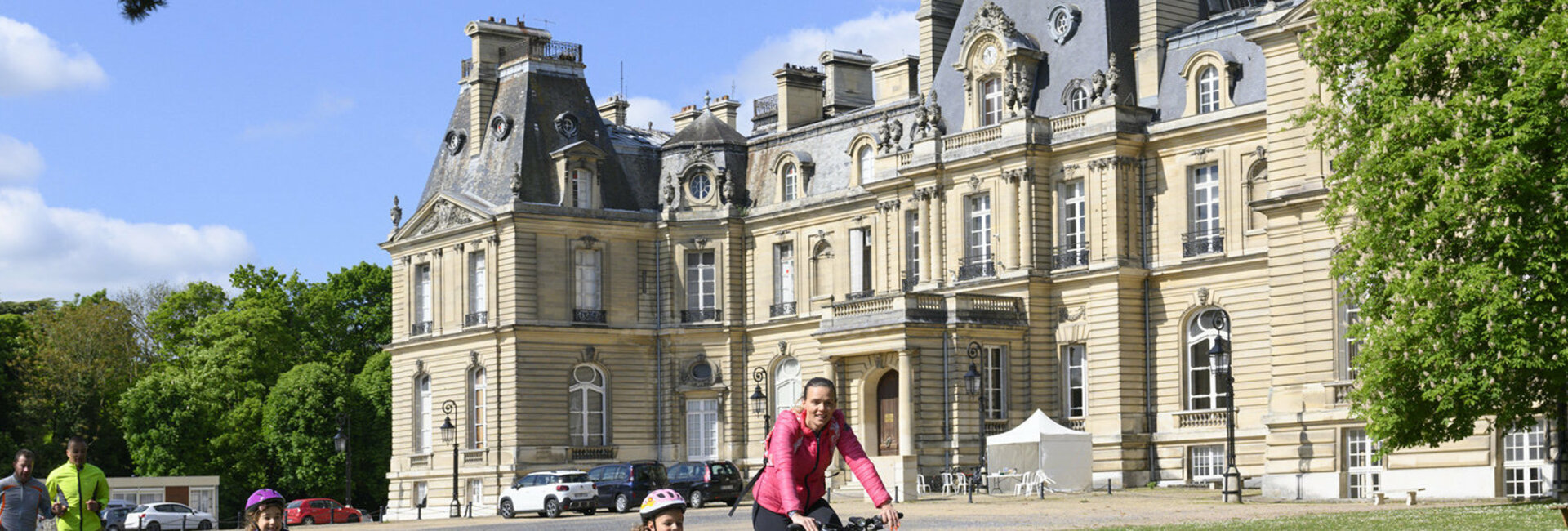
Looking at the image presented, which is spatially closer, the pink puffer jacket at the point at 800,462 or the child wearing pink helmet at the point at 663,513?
the child wearing pink helmet at the point at 663,513

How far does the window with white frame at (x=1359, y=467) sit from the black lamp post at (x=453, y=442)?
2556 cm

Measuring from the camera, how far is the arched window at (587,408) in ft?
193

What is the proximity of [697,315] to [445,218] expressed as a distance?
782 centimetres

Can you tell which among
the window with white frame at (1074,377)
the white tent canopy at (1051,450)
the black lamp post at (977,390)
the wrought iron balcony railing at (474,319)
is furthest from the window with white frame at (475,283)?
the white tent canopy at (1051,450)

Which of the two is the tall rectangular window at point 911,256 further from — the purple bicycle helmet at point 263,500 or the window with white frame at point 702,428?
the purple bicycle helmet at point 263,500

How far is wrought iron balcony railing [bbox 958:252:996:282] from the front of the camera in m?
50.4

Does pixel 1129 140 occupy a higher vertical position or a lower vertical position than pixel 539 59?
lower

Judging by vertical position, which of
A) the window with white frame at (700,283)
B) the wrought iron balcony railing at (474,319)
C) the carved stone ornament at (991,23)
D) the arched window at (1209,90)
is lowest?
the wrought iron balcony railing at (474,319)

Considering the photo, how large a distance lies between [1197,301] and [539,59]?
872 inches

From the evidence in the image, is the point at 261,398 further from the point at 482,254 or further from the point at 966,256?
the point at 966,256

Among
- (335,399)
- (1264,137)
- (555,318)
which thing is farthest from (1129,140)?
(335,399)

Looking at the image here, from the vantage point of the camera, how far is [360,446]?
7425 centimetres

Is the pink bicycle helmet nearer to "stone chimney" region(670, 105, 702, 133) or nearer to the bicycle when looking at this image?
the bicycle

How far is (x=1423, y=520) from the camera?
2594 cm
